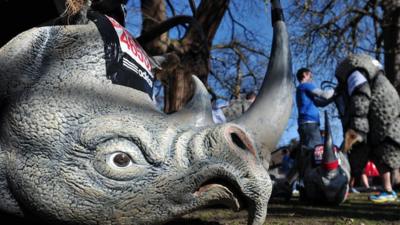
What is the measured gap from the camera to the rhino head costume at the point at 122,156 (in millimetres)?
1505

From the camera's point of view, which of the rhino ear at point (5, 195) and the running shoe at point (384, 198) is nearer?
the rhino ear at point (5, 195)

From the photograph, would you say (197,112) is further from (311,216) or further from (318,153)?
(318,153)

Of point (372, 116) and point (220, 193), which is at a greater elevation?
point (372, 116)

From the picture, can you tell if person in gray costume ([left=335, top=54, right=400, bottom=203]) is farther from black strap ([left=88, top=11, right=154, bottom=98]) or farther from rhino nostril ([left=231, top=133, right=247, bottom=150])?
rhino nostril ([left=231, top=133, right=247, bottom=150])

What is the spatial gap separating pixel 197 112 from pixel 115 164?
1.21ft

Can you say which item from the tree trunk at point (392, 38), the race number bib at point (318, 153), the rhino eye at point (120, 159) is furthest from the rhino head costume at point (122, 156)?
the tree trunk at point (392, 38)

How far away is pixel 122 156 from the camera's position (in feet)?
4.95

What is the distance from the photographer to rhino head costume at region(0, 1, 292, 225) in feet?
4.94

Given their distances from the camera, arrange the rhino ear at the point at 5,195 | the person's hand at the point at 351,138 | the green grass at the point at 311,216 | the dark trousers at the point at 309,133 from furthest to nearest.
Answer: the dark trousers at the point at 309,133 < the person's hand at the point at 351,138 < the green grass at the point at 311,216 < the rhino ear at the point at 5,195

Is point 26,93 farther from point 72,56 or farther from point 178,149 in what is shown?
point 178,149

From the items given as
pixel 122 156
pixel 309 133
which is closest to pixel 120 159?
pixel 122 156

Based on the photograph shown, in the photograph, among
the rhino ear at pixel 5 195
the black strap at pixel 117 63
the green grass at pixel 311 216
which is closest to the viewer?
the rhino ear at pixel 5 195

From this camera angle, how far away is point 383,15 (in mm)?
10375

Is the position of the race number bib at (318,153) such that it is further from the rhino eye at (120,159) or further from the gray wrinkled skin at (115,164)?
the rhino eye at (120,159)
